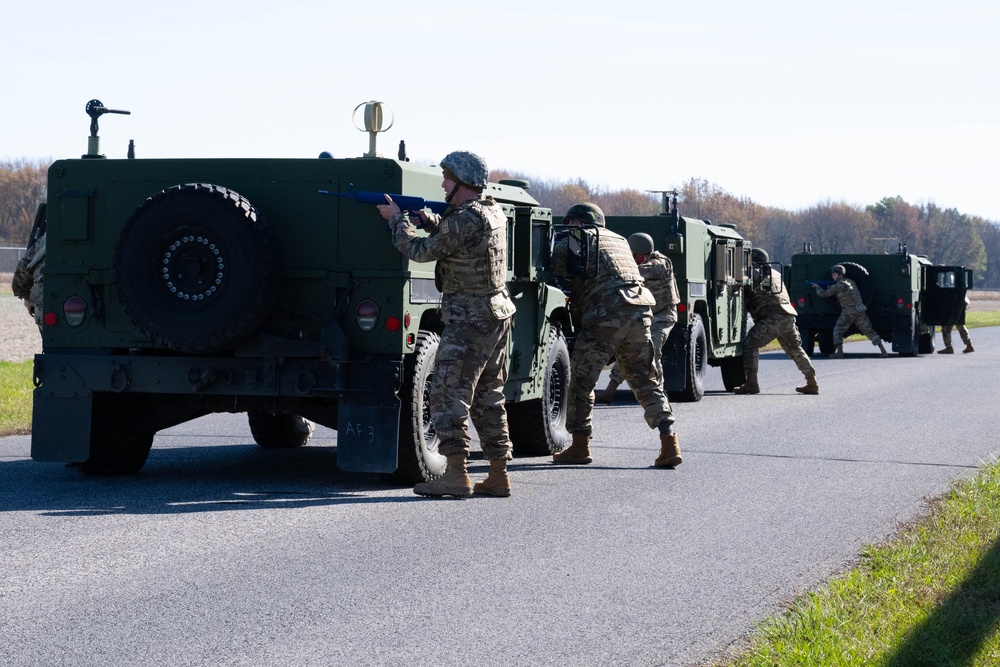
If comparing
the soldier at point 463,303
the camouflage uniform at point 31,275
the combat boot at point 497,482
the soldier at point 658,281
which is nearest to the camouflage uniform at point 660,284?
the soldier at point 658,281

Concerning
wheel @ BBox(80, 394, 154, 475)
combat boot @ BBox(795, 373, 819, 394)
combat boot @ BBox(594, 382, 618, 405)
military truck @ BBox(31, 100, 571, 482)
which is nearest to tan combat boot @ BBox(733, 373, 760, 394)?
combat boot @ BBox(795, 373, 819, 394)

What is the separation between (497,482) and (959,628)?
146 inches

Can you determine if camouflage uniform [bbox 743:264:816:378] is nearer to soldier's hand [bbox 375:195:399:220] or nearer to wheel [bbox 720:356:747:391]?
wheel [bbox 720:356:747:391]

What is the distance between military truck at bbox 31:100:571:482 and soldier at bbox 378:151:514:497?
0.92 ft

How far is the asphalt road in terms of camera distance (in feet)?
17.5

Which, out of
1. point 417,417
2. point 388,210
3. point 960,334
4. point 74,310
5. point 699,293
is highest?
point 388,210

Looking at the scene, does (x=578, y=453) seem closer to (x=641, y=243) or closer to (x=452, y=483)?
(x=452, y=483)

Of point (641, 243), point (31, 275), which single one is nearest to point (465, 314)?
point (31, 275)

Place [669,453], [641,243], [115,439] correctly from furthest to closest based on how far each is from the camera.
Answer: [641,243] → [669,453] → [115,439]

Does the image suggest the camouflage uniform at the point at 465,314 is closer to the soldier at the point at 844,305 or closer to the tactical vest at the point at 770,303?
the tactical vest at the point at 770,303

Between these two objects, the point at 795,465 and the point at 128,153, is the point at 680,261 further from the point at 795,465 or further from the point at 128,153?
the point at 128,153

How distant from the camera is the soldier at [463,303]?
8.66m

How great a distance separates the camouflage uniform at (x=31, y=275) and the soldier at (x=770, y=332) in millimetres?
9431

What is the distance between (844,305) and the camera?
29328 millimetres
